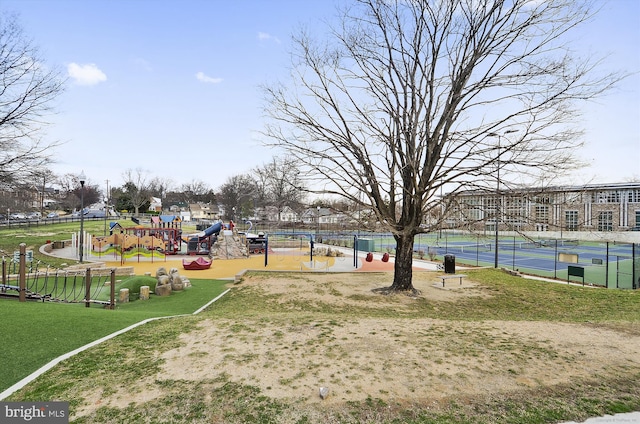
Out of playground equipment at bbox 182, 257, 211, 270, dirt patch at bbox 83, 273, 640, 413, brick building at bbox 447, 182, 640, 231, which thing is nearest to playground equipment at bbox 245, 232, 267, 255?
playground equipment at bbox 182, 257, 211, 270

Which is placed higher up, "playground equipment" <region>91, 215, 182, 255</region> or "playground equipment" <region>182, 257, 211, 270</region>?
"playground equipment" <region>91, 215, 182, 255</region>

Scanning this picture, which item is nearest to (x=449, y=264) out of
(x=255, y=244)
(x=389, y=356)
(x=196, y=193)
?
(x=389, y=356)

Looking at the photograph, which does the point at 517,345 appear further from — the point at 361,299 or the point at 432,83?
the point at 432,83

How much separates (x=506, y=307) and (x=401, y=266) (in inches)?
158

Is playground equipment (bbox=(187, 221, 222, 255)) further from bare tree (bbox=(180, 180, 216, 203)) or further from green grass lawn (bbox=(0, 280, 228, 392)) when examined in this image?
bare tree (bbox=(180, 180, 216, 203))

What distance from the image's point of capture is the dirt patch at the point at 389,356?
449 centimetres

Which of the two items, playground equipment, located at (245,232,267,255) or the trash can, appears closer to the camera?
the trash can

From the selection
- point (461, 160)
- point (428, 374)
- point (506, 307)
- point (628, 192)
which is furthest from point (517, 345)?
point (628, 192)

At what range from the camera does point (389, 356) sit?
552cm

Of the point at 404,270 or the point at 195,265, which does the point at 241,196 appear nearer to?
the point at 195,265

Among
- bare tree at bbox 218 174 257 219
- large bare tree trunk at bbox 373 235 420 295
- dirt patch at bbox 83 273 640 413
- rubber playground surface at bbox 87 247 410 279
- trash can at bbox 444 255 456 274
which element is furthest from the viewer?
bare tree at bbox 218 174 257 219

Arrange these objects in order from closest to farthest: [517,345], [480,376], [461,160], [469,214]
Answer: [480,376], [517,345], [461,160], [469,214]

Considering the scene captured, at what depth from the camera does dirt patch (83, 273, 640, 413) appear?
449cm

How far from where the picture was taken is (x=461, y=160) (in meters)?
11.6
